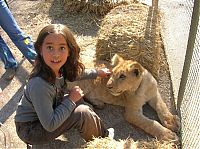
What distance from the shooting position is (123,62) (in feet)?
13.7

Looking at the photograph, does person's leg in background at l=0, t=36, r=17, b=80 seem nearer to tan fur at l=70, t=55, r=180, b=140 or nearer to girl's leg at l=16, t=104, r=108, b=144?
tan fur at l=70, t=55, r=180, b=140

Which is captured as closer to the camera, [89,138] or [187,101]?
[89,138]

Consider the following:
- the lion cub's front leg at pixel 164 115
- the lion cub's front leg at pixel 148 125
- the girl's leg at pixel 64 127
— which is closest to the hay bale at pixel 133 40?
the lion cub's front leg at pixel 164 115

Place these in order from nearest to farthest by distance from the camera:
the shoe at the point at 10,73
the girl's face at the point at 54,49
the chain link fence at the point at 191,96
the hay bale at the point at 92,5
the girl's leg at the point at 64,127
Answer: the girl's face at the point at 54,49
the girl's leg at the point at 64,127
the chain link fence at the point at 191,96
the shoe at the point at 10,73
the hay bale at the point at 92,5

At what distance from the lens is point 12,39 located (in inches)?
189

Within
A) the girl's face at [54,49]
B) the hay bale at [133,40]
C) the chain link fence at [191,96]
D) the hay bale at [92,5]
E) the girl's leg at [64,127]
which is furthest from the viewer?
the hay bale at [92,5]

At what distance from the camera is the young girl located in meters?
3.22

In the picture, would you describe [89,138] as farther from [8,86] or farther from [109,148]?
[8,86]

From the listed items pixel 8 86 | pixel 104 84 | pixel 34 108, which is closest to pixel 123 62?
pixel 104 84

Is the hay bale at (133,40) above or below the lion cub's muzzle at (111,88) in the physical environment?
above

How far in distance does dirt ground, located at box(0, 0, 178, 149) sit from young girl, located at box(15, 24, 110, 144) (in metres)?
0.36

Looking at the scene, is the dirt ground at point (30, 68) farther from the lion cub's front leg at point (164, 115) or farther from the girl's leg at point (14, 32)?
the girl's leg at point (14, 32)

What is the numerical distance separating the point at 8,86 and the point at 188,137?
2.26 m

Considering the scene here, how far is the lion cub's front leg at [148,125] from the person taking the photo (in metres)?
3.92
